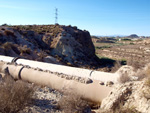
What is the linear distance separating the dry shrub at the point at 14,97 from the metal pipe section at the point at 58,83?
1856mm

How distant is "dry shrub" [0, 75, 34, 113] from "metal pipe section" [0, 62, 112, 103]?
1.86m

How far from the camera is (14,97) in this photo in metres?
4.45

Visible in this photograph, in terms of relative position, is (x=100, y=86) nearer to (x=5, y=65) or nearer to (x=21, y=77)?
(x=21, y=77)

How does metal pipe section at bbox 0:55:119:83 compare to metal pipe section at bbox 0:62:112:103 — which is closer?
metal pipe section at bbox 0:62:112:103

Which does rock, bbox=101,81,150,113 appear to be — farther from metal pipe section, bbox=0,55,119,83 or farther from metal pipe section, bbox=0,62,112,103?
metal pipe section, bbox=0,55,119,83

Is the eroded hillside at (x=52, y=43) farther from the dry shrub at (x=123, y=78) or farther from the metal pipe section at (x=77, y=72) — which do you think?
the dry shrub at (x=123, y=78)

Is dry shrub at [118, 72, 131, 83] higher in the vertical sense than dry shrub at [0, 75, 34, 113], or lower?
higher

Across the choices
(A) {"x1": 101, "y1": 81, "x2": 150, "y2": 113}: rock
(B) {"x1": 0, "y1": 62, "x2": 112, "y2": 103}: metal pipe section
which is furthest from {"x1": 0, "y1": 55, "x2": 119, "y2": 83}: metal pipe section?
(A) {"x1": 101, "y1": 81, "x2": 150, "y2": 113}: rock

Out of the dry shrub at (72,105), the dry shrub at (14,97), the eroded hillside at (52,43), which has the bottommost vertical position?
the dry shrub at (72,105)

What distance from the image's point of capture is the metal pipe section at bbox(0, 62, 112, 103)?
602 cm

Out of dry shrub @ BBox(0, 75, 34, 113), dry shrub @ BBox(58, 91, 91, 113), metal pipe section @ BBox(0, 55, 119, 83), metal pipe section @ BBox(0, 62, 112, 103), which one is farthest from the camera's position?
metal pipe section @ BBox(0, 55, 119, 83)

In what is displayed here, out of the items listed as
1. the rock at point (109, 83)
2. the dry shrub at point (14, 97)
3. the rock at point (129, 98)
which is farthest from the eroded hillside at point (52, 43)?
the rock at point (129, 98)

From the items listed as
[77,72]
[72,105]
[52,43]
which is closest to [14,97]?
[72,105]

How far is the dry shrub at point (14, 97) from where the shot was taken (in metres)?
A: 4.12
